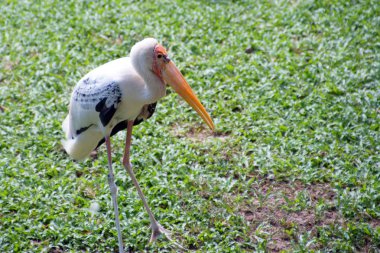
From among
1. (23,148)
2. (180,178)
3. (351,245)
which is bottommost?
(351,245)

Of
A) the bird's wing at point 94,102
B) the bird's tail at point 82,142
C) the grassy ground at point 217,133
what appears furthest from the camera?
the grassy ground at point 217,133

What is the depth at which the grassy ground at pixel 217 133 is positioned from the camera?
4.92 m

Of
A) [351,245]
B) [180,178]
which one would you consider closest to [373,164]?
[351,245]

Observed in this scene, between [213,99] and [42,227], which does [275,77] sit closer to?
[213,99]

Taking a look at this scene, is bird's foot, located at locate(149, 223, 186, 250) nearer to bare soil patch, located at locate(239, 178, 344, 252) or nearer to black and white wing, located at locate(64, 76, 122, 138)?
bare soil patch, located at locate(239, 178, 344, 252)

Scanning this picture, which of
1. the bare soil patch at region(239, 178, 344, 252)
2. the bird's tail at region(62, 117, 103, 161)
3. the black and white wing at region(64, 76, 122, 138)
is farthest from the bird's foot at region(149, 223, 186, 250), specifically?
the black and white wing at region(64, 76, 122, 138)

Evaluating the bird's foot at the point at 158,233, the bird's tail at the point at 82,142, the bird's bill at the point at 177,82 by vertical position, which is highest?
the bird's bill at the point at 177,82

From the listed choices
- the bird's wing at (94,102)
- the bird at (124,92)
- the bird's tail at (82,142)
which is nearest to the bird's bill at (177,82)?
the bird at (124,92)

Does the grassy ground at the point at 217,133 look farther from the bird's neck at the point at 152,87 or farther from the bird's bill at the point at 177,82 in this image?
the bird's neck at the point at 152,87

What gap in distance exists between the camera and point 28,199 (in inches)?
206

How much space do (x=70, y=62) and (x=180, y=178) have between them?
226 centimetres

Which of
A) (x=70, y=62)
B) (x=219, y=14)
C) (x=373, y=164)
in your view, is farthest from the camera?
(x=219, y=14)

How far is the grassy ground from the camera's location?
194 inches

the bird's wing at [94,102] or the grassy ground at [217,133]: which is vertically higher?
the bird's wing at [94,102]
